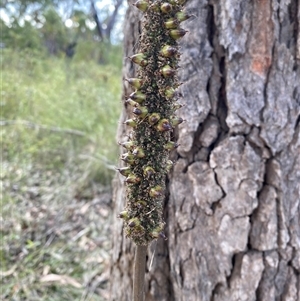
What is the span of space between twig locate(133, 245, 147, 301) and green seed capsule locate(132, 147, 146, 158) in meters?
0.16

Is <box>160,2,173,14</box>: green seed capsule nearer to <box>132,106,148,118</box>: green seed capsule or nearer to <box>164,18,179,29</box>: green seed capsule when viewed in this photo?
<box>164,18,179,29</box>: green seed capsule

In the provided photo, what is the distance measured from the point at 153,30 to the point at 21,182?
9.02 ft

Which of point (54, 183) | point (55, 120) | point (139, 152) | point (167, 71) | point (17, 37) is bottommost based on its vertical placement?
point (54, 183)

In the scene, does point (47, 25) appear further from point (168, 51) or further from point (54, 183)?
point (168, 51)

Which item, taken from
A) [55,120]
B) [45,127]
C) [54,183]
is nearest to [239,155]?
[54,183]

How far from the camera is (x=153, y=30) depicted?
0.63m

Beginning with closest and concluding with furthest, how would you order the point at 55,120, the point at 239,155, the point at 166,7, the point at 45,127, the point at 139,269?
the point at 166,7
the point at 139,269
the point at 239,155
the point at 45,127
the point at 55,120

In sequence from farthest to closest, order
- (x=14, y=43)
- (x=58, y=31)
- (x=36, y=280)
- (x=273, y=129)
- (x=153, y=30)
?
(x=58, y=31) < (x=14, y=43) < (x=36, y=280) < (x=273, y=129) < (x=153, y=30)

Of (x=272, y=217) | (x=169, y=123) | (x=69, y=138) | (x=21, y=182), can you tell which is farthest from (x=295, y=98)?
(x=69, y=138)

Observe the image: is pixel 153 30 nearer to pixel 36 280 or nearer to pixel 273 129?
pixel 273 129

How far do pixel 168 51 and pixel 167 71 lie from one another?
3 cm

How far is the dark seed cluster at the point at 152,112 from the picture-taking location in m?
0.62

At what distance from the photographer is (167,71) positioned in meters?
0.61

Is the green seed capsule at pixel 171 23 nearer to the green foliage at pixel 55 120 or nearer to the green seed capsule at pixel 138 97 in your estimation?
the green seed capsule at pixel 138 97
